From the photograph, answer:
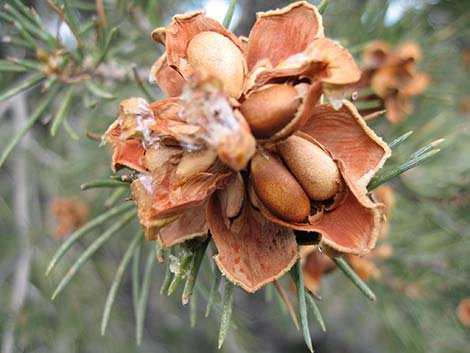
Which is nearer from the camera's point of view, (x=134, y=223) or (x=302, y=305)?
(x=302, y=305)

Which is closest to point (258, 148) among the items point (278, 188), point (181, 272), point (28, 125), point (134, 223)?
point (278, 188)

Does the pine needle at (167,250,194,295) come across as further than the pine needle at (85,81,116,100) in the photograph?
No

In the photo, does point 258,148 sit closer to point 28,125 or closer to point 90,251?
point 90,251

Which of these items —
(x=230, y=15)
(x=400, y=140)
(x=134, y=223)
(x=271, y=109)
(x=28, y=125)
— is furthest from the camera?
(x=134, y=223)

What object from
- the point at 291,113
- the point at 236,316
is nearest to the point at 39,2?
the point at 236,316

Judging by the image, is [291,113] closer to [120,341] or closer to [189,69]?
[189,69]

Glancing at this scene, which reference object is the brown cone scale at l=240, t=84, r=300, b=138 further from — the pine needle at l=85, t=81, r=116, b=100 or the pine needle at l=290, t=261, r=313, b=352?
the pine needle at l=85, t=81, r=116, b=100

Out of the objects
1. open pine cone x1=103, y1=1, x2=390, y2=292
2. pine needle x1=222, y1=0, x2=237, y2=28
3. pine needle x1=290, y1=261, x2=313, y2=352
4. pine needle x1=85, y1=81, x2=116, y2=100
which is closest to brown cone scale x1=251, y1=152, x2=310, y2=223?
open pine cone x1=103, y1=1, x2=390, y2=292
